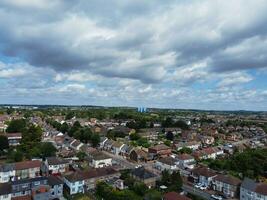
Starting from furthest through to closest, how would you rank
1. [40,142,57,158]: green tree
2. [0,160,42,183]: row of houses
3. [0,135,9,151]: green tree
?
[0,135,9,151]: green tree → [40,142,57,158]: green tree → [0,160,42,183]: row of houses

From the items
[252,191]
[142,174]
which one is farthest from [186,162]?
[252,191]

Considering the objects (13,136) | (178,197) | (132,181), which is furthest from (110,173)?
(13,136)

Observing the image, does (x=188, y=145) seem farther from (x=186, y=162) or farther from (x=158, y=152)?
(x=186, y=162)

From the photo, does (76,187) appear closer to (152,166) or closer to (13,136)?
(152,166)

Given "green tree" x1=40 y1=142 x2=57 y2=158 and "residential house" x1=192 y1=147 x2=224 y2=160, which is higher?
"green tree" x1=40 y1=142 x2=57 y2=158

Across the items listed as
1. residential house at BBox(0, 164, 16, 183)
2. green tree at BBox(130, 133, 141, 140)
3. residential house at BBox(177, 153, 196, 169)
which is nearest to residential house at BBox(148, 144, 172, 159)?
residential house at BBox(177, 153, 196, 169)

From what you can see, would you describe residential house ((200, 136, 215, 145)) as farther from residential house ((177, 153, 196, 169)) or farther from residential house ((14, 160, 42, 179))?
residential house ((14, 160, 42, 179))
